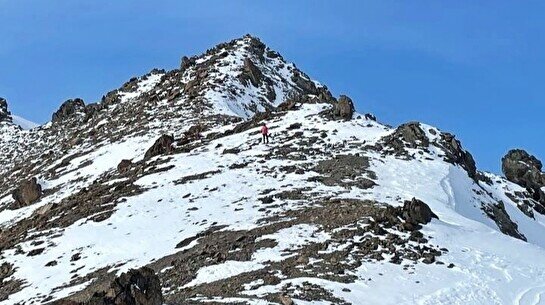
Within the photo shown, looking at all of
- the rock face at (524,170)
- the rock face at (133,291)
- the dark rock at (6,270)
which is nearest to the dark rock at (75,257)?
the dark rock at (6,270)

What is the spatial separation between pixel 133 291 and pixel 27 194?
36.8 m

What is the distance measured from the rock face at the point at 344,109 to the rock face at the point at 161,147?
44.2 ft

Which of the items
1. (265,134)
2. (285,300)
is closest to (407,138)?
(265,134)

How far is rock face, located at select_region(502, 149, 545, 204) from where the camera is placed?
58594 mm

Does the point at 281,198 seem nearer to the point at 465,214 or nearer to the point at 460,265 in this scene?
the point at 465,214

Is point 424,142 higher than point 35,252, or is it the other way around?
point 424,142

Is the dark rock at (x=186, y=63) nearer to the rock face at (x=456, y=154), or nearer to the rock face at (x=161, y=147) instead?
the rock face at (x=161, y=147)

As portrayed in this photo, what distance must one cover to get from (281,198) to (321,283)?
43.0ft

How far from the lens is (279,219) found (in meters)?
29.2

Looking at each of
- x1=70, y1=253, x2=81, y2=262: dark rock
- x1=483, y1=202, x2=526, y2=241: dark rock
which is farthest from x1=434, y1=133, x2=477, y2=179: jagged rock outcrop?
x1=70, y1=253, x2=81, y2=262: dark rock

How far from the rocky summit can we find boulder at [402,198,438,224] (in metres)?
0.06

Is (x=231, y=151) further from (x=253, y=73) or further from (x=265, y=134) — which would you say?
(x=253, y=73)

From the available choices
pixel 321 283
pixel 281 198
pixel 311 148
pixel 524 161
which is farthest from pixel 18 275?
pixel 524 161

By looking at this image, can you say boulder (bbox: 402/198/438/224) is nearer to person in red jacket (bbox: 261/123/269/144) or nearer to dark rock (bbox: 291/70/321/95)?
person in red jacket (bbox: 261/123/269/144)
